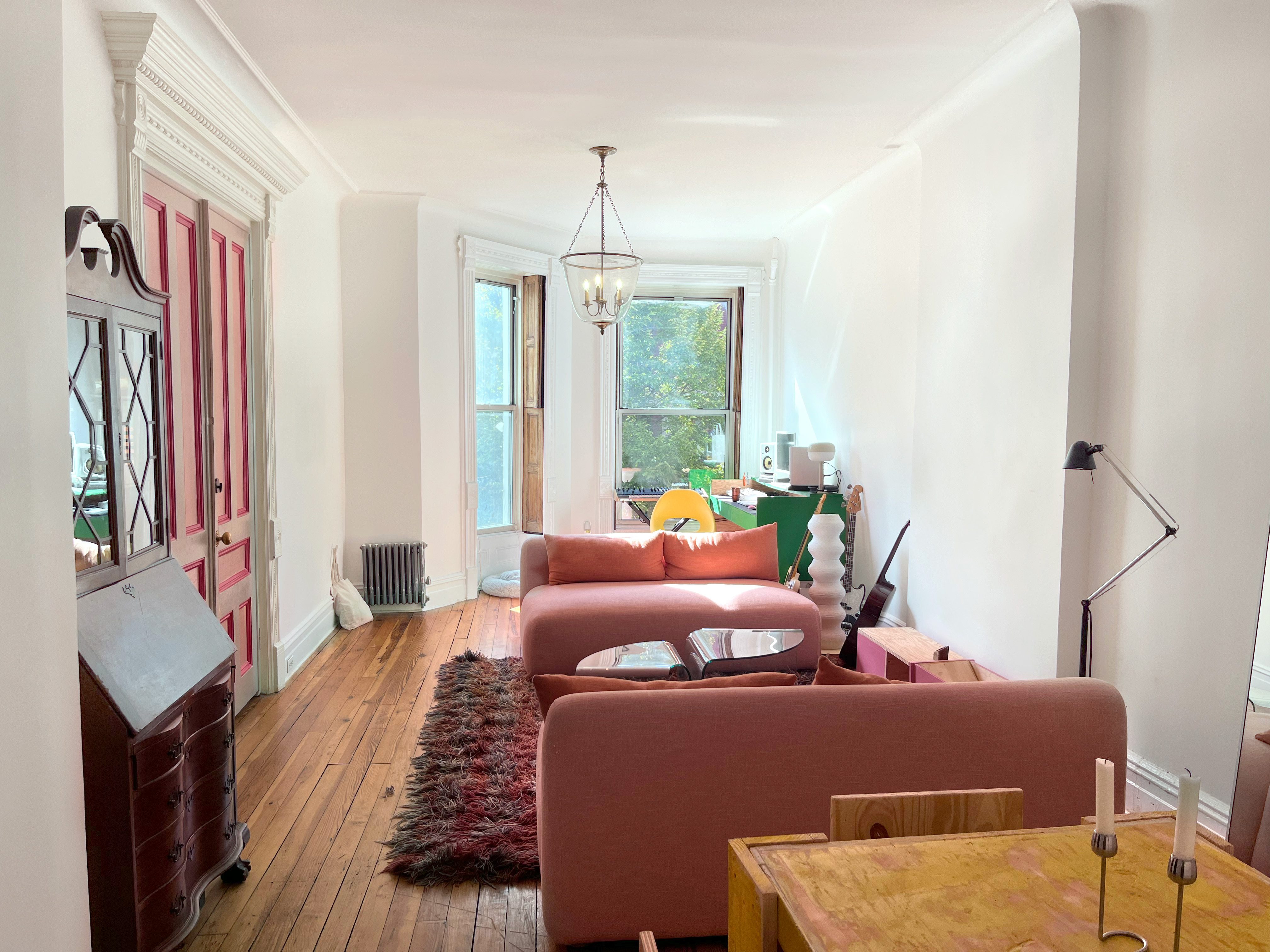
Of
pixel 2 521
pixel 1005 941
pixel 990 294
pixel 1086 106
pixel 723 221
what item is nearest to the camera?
pixel 1005 941

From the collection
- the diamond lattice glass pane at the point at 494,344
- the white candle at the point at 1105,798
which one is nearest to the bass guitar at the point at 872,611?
the diamond lattice glass pane at the point at 494,344

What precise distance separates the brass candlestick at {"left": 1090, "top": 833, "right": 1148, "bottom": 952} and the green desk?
177 inches

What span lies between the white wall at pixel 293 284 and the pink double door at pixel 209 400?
0.26 m

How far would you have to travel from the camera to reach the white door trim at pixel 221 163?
2.81 meters

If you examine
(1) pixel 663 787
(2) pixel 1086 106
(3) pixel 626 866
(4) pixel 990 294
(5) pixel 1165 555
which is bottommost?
(3) pixel 626 866

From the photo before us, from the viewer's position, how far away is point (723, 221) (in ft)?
22.1

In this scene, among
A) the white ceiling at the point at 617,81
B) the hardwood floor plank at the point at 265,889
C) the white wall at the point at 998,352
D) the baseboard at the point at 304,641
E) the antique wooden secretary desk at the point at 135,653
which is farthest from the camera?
the baseboard at the point at 304,641

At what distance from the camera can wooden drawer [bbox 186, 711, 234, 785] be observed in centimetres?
226

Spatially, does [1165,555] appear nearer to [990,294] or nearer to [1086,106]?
[990,294]

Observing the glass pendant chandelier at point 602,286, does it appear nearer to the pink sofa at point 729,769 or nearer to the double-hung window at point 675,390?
the double-hung window at point 675,390

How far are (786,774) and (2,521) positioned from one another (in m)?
1.73

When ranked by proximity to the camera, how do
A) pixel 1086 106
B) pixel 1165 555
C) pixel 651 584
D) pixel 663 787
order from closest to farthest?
pixel 663 787
pixel 1165 555
pixel 1086 106
pixel 651 584

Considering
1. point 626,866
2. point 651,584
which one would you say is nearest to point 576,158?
point 651,584

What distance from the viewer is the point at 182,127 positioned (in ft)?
10.7
